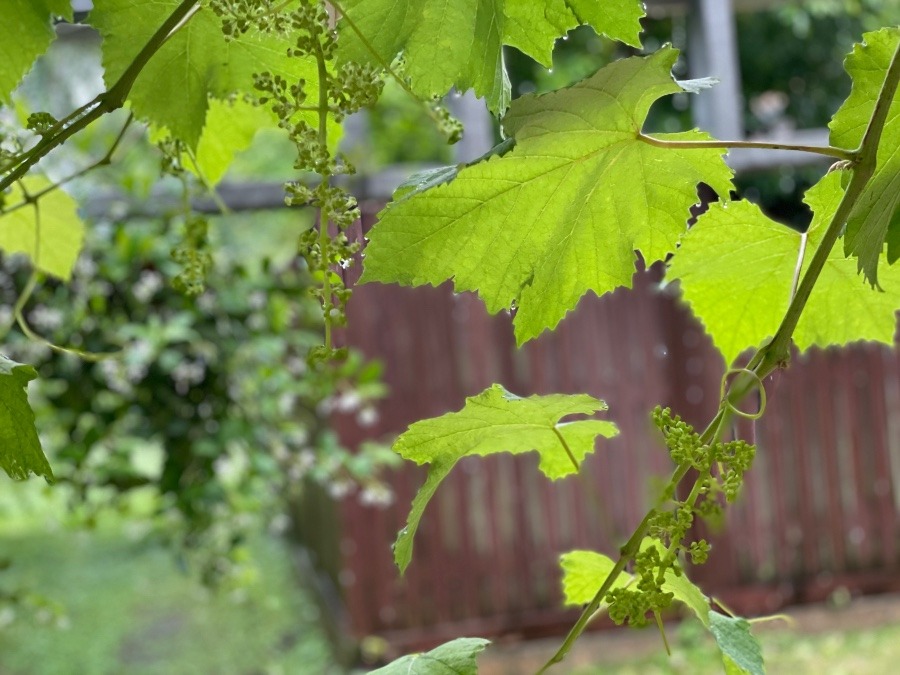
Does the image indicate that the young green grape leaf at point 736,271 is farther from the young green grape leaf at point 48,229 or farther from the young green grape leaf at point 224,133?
the young green grape leaf at point 48,229

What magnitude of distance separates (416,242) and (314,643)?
175 inches

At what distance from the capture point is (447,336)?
12.7ft

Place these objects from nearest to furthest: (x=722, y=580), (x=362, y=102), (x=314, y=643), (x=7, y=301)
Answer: (x=362, y=102)
(x=7, y=301)
(x=722, y=580)
(x=314, y=643)

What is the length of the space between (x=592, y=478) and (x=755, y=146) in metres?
3.52

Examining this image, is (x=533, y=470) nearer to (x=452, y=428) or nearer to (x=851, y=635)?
(x=851, y=635)

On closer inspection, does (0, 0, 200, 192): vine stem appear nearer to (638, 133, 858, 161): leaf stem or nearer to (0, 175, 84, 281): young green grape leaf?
(638, 133, 858, 161): leaf stem

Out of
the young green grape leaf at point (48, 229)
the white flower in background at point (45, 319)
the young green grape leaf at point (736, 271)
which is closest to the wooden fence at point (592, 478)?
the white flower in background at point (45, 319)

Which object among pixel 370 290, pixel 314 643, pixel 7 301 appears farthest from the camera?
pixel 314 643

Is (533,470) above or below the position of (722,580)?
above

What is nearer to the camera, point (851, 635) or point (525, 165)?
point (525, 165)

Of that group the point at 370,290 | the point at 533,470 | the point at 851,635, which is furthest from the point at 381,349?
the point at 851,635


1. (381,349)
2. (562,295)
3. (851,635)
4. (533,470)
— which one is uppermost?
(381,349)

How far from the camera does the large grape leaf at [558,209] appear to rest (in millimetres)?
362

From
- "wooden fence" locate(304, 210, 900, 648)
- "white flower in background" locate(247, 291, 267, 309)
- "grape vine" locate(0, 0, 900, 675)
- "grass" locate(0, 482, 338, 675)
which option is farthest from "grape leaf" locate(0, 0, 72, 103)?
"grass" locate(0, 482, 338, 675)
